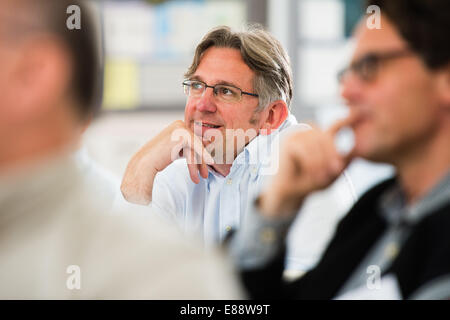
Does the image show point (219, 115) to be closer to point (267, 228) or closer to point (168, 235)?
point (267, 228)

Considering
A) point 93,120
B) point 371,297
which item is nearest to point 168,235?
point 93,120

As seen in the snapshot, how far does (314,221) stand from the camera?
110 centimetres

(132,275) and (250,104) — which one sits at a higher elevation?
(250,104)

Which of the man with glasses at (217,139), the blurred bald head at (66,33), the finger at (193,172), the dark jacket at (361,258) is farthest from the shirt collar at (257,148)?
the blurred bald head at (66,33)

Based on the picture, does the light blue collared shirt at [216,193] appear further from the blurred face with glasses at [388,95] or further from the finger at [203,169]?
the blurred face with glasses at [388,95]

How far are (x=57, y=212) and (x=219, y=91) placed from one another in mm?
808

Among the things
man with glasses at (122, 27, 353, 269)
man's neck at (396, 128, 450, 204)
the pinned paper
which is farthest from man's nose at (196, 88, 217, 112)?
the pinned paper

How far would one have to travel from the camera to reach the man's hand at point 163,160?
125cm

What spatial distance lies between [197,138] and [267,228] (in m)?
0.54

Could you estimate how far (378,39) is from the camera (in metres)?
0.73

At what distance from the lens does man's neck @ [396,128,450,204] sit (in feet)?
2.33

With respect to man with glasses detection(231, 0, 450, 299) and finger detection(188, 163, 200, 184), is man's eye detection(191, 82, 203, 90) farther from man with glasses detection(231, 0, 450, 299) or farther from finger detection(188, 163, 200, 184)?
man with glasses detection(231, 0, 450, 299)

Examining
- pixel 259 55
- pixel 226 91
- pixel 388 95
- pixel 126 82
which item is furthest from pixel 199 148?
pixel 126 82

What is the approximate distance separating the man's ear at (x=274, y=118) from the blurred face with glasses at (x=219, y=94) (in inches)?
2.3
